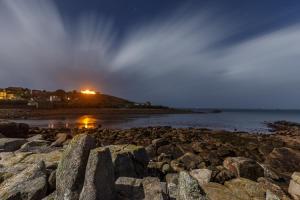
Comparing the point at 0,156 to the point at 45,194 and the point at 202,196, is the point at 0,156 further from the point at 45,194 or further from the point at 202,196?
the point at 202,196

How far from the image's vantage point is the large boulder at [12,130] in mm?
23395

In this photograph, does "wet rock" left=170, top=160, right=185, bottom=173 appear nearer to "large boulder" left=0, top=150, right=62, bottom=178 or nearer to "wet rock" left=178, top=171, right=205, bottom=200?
"large boulder" left=0, top=150, right=62, bottom=178

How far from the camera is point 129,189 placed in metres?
6.89

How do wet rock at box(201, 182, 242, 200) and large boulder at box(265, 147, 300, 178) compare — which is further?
large boulder at box(265, 147, 300, 178)

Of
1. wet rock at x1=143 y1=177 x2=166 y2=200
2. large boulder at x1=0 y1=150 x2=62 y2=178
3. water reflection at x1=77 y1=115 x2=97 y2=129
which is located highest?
large boulder at x1=0 y1=150 x2=62 y2=178

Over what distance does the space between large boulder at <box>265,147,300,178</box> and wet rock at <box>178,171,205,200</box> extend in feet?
34.9

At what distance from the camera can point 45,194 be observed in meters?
6.53

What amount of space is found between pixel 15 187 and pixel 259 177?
31.0ft

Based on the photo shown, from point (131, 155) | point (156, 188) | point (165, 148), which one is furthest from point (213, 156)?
point (156, 188)

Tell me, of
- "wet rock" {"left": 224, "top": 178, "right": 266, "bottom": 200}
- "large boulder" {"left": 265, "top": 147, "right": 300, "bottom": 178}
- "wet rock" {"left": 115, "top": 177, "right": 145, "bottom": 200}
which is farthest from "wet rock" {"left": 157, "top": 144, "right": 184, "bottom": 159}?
"wet rock" {"left": 115, "top": 177, "right": 145, "bottom": 200}

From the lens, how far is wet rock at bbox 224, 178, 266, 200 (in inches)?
306

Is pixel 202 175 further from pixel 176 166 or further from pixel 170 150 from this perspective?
pixel 170 150

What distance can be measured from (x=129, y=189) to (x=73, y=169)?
164 centimetres

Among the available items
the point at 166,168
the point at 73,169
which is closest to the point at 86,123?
the point at 166,168
